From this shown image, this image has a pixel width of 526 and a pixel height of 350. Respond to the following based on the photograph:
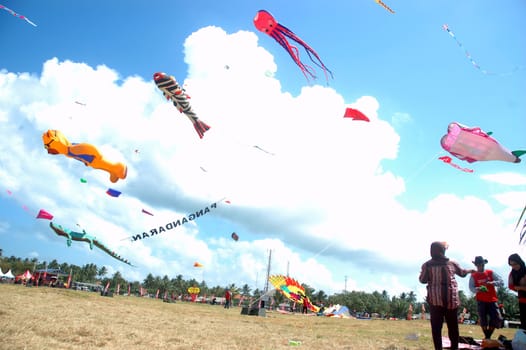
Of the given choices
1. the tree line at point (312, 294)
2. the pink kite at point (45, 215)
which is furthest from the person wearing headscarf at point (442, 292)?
the tree line at point (312, 294)

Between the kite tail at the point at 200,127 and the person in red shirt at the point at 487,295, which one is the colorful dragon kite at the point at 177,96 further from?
the person in red shirt at the point at 487,295

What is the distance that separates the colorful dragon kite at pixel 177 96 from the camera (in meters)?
11.5

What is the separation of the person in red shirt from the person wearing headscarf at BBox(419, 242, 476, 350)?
2276 mm

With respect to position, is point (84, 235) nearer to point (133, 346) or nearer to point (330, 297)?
point (133, 346)

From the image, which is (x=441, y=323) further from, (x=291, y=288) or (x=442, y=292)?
(x=291, y=288)

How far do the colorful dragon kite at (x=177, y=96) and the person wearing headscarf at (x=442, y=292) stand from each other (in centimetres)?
862

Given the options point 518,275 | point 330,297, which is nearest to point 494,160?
point 518,275

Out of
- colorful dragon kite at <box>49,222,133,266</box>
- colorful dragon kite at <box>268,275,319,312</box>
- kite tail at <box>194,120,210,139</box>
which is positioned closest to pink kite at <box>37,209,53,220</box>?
colorful dragon kite at <box>49,222,133,266</box>

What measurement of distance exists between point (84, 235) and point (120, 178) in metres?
4.36

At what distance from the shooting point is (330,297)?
365 ft

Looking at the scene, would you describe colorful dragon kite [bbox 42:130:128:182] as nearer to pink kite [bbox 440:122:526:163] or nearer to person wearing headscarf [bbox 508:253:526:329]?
pink kite [bbox 440:122:526:163]

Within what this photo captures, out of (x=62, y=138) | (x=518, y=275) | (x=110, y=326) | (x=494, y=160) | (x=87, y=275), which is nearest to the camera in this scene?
(x=518, y=275)

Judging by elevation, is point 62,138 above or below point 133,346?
above

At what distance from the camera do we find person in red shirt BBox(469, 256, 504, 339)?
7570mm
